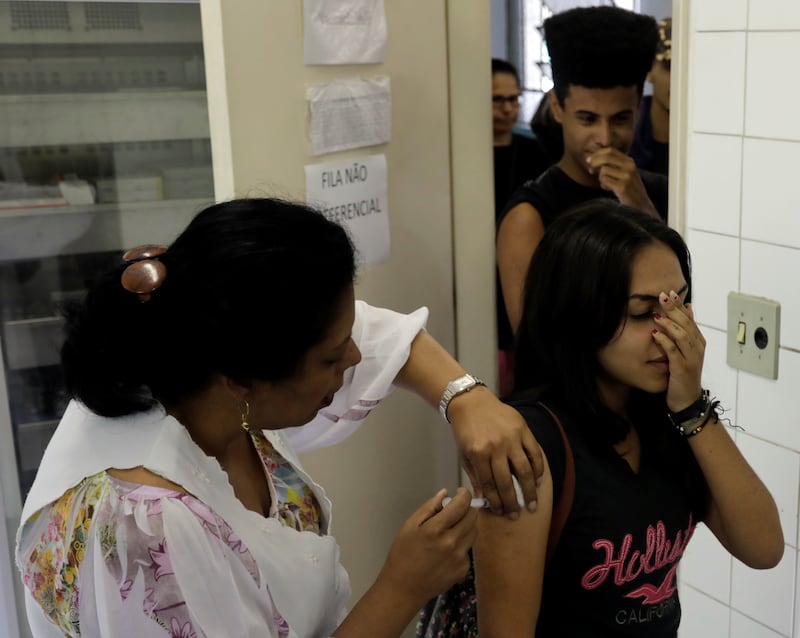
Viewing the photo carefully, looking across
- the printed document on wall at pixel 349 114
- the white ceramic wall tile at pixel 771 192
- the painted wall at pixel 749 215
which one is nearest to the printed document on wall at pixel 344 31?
the printed document on wall at pixel 349 114

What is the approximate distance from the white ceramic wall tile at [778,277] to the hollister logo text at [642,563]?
517 mm

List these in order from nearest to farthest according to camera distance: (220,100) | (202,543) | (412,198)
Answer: (202,543) → (220,100) → (412,198)

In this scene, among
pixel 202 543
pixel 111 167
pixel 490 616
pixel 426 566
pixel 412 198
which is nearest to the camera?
pixel 202 543

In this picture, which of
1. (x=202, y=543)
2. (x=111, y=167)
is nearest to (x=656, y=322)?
(x=202, y=543)

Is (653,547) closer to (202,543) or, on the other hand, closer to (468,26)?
(202,543)

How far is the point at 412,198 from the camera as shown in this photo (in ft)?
6.38

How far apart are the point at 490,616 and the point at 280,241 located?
0.58 metres

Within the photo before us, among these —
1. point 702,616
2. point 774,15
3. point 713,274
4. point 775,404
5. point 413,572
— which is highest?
point 774,15

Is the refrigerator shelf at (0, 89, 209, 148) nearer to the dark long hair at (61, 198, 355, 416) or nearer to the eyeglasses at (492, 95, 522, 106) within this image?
the eyeglasses at (492, 95, 522, 106)

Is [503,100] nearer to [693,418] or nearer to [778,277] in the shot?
[778,277]

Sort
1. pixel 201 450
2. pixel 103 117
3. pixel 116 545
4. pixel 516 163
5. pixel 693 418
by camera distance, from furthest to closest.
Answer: pixel 516 163
pixel 103 117
pixel 693 418
pixel 201 450
pixel 116 545

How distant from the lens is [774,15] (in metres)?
1.61

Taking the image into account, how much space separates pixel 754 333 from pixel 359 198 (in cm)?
74

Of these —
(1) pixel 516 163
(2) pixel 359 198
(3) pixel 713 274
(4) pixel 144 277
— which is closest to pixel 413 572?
(4) pixel 144 277
